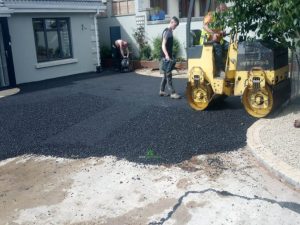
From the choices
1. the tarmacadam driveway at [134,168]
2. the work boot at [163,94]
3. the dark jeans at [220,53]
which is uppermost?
the dark jeans at [220,53]

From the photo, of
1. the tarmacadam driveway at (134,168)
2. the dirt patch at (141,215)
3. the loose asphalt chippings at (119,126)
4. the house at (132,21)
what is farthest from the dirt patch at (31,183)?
the house at (132,21)

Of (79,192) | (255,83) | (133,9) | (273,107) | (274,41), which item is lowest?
(79,192)

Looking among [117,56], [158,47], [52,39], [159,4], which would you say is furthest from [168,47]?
[159,4]

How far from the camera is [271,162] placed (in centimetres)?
481

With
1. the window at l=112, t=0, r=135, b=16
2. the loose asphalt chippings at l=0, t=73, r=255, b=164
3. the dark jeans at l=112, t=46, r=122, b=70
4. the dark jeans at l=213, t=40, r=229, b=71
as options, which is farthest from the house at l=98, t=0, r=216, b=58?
the dark jeans at l=213, t=40, r=229, b=71

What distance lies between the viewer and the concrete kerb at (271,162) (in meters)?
4.39

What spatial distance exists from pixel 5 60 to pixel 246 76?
8498mm

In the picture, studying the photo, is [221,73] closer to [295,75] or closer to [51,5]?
[295,75]

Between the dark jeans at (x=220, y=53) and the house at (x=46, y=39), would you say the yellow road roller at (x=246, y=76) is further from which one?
the house at (x=46, y=39)

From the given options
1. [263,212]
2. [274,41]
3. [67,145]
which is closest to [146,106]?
[67,145]

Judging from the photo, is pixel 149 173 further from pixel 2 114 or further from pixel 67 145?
pixel 2 114

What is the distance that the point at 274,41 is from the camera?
21.9 ft

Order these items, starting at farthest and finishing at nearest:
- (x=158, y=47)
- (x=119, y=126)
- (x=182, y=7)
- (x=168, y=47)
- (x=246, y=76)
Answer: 1. (x=182, y=7)
2. (x=158, y=47)
3. (x=168, y=47)
4. (x=119, y=126)
5. (x=246, y=76)

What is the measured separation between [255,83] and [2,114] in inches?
225
